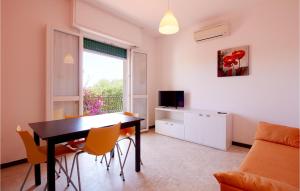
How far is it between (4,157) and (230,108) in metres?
4.20

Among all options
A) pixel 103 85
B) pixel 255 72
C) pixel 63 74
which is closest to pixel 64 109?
pixel 63 74

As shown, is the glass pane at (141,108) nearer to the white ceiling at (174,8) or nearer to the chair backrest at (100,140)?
the white ceiling at (174,8)

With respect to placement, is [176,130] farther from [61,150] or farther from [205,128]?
[61,150]

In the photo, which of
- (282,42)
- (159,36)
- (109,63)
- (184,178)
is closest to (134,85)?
Result: (109,63)

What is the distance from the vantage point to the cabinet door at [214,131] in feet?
10.5

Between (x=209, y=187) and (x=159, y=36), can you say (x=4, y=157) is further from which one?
(x=159, y=36)

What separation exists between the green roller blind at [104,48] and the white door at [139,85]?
292 millimetres

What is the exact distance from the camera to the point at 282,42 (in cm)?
289

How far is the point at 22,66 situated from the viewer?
99.1 inches

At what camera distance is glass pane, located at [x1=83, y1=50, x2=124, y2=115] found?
13.4 feet

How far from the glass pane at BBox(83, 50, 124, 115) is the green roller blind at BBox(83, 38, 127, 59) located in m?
0.16

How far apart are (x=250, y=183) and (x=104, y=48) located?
3683mm

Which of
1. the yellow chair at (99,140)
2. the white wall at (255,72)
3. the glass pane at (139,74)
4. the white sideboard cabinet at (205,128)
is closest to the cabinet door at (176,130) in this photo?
the white sideboard cabinet at (205,128)

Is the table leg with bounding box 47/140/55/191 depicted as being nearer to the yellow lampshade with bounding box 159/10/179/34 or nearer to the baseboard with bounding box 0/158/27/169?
the baseboard with bounding box 0/158/27/169
